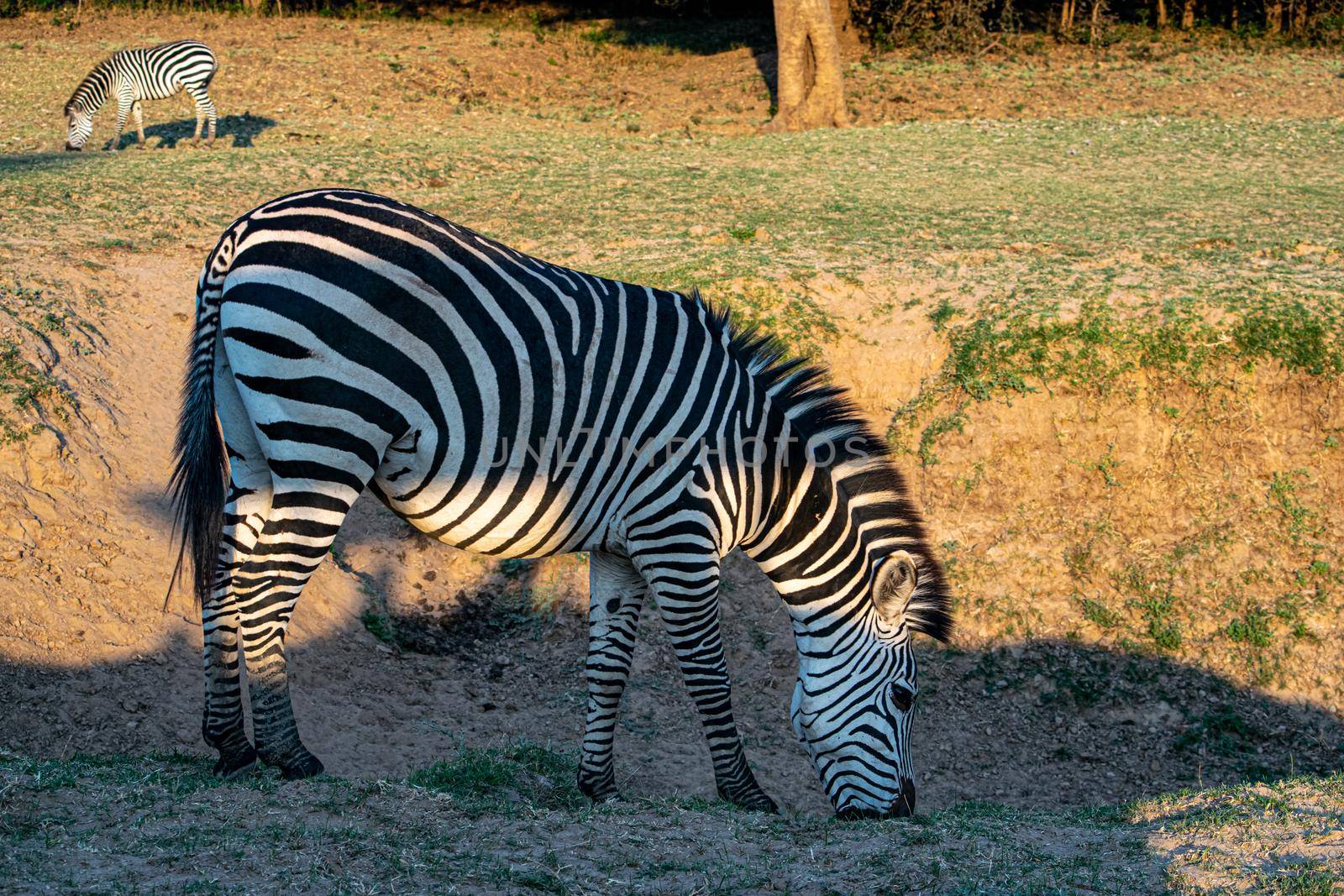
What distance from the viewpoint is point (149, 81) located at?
1655cm

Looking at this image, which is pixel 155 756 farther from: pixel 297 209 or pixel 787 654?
pixel 787 654

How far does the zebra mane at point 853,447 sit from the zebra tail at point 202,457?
2251mm

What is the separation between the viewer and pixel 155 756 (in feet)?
17.6

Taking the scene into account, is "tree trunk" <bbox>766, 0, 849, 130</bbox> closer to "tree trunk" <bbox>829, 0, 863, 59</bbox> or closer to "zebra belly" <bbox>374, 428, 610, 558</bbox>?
"tree trunk" <bbox>829, 0, 863, 59</bbox>

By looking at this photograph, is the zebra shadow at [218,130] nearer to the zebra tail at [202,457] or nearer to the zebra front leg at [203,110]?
the zebra front leg at [203,110]

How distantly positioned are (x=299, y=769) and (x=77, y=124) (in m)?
14.2

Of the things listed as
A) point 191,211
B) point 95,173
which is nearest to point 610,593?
point 191,211

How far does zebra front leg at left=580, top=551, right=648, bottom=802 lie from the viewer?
18.6ft

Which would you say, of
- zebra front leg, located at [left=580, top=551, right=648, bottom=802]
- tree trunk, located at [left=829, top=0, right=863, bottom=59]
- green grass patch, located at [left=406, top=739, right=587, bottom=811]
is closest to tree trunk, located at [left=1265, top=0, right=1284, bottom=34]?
tree trunk, located at [left=829, top=0, right=863, bottom=59]

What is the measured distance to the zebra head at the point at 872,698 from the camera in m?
5.40

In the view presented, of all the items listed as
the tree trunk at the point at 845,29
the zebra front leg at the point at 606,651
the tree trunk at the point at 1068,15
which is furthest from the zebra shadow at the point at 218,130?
the tree trunk at the point at 1068,15

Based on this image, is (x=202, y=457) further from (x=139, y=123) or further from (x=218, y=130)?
(x=218, y=130)

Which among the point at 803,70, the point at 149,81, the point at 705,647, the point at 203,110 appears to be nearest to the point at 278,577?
the point at 705,647

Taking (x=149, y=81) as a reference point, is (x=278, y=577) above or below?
below
